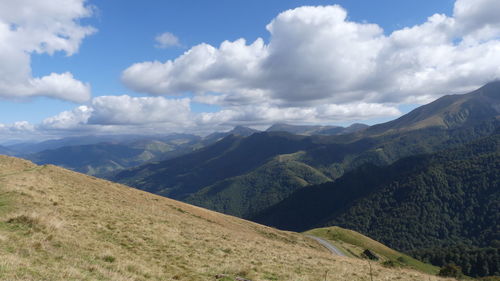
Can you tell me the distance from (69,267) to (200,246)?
44.3ft

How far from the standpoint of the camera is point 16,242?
15430 mm

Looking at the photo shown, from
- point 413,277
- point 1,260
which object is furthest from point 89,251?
point 413,277

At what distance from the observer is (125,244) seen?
21.2 meters

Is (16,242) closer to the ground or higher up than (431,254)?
higher up

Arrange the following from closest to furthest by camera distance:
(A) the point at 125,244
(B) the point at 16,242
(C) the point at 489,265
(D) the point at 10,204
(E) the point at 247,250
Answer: (B) the point at 16,242 → (A) the point at 125,244 → (D) the point at 10,204 → (E) the point at 247,250 → (C) the point at 489,265

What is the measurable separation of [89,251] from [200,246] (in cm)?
1022

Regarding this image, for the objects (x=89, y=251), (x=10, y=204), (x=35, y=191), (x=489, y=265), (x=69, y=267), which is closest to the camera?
(x=69, y=267)

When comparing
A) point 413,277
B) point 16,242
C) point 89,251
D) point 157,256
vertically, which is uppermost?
point 16,242

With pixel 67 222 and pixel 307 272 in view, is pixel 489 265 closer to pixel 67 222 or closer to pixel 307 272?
pixel 307 272

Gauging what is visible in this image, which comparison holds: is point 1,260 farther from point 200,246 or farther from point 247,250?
point 247,250

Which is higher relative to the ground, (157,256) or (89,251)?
(89,251)

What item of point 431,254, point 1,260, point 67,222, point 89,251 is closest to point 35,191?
point 67,222

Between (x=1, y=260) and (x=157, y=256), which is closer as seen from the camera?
(x=1, y=260)

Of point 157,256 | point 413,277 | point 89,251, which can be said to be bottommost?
point 413,277
